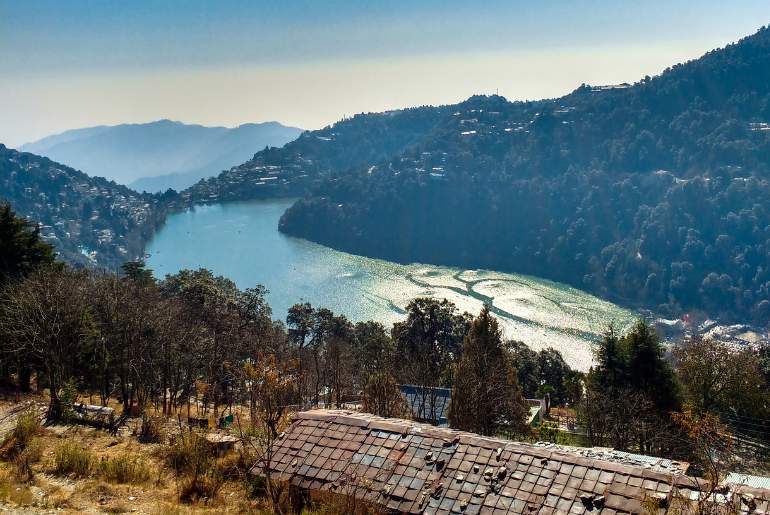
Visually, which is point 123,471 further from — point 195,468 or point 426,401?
point 426,401

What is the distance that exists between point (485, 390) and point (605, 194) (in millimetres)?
115461

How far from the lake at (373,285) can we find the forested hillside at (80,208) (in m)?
9.49

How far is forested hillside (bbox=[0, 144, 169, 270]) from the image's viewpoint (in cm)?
12925

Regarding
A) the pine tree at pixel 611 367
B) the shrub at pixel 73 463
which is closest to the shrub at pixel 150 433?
the shrub at pixel 73 463

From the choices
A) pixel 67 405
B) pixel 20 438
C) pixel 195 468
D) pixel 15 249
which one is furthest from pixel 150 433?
pixel 15 249

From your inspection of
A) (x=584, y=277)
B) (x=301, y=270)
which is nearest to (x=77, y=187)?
(x=301, y=270)

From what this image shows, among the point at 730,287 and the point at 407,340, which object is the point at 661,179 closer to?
the point at 730,287

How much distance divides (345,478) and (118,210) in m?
161

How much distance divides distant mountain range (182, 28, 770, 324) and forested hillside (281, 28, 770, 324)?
315 mm

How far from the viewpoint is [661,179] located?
12119 cm

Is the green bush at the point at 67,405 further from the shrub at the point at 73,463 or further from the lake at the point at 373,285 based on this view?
the lake at the point at 373,285

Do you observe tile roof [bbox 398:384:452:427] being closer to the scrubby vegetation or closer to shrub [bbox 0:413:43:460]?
the scrubby vegetation

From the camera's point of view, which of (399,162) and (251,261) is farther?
(399,162)

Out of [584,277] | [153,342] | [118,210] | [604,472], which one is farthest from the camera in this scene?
[118,210]
